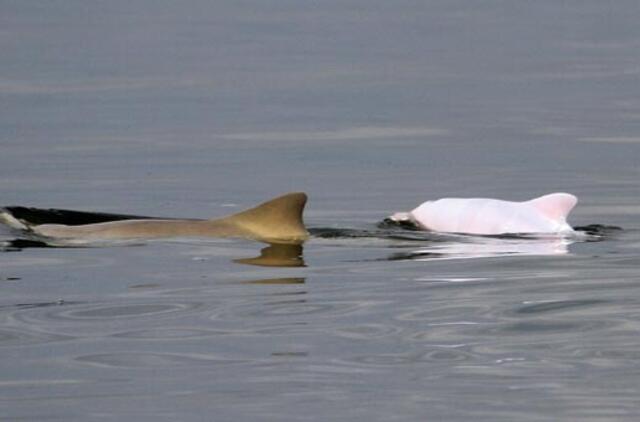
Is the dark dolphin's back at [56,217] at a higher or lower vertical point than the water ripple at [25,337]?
higher

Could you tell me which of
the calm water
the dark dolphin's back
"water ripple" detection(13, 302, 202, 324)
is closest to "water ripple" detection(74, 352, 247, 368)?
the calm water

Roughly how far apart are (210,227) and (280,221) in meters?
0.55

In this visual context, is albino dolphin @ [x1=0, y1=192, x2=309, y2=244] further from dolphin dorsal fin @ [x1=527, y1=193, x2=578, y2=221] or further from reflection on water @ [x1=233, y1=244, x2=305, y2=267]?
dolphin dorsal fin @ [x1=527, y1=193, x2=578, y2=221]

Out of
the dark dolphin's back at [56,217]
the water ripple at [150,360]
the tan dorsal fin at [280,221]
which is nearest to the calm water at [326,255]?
the water ripple at [150,360]

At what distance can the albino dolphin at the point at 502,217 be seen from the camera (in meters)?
14.5

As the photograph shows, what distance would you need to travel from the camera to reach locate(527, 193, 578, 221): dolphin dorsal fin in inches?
570

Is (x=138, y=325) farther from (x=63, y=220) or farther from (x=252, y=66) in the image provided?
(x=252, y=66)

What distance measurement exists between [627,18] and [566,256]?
4712 cm

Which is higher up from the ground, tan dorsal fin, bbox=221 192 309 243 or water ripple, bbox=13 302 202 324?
tan dorsal fin, bbox=221 192 309 243

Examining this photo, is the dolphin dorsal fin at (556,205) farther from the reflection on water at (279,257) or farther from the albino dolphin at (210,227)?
the reflection on water at (279,257)

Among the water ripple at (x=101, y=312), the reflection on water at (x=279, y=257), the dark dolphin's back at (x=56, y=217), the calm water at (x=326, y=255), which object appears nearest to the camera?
the calm water at (x=326, y=255)

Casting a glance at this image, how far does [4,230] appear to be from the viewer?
15070mm

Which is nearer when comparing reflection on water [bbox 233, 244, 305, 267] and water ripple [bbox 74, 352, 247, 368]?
water ripple [bbox 74, 352, 247, 368]

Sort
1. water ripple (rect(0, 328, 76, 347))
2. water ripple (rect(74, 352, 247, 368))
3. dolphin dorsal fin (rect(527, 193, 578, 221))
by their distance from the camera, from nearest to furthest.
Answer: water ripple (rect(74, 352, 247, 368)) → water ripple (rect(0, 328, 76, 347)) → dolphin dorsal fin (rect(527, 193, 578, 221))
